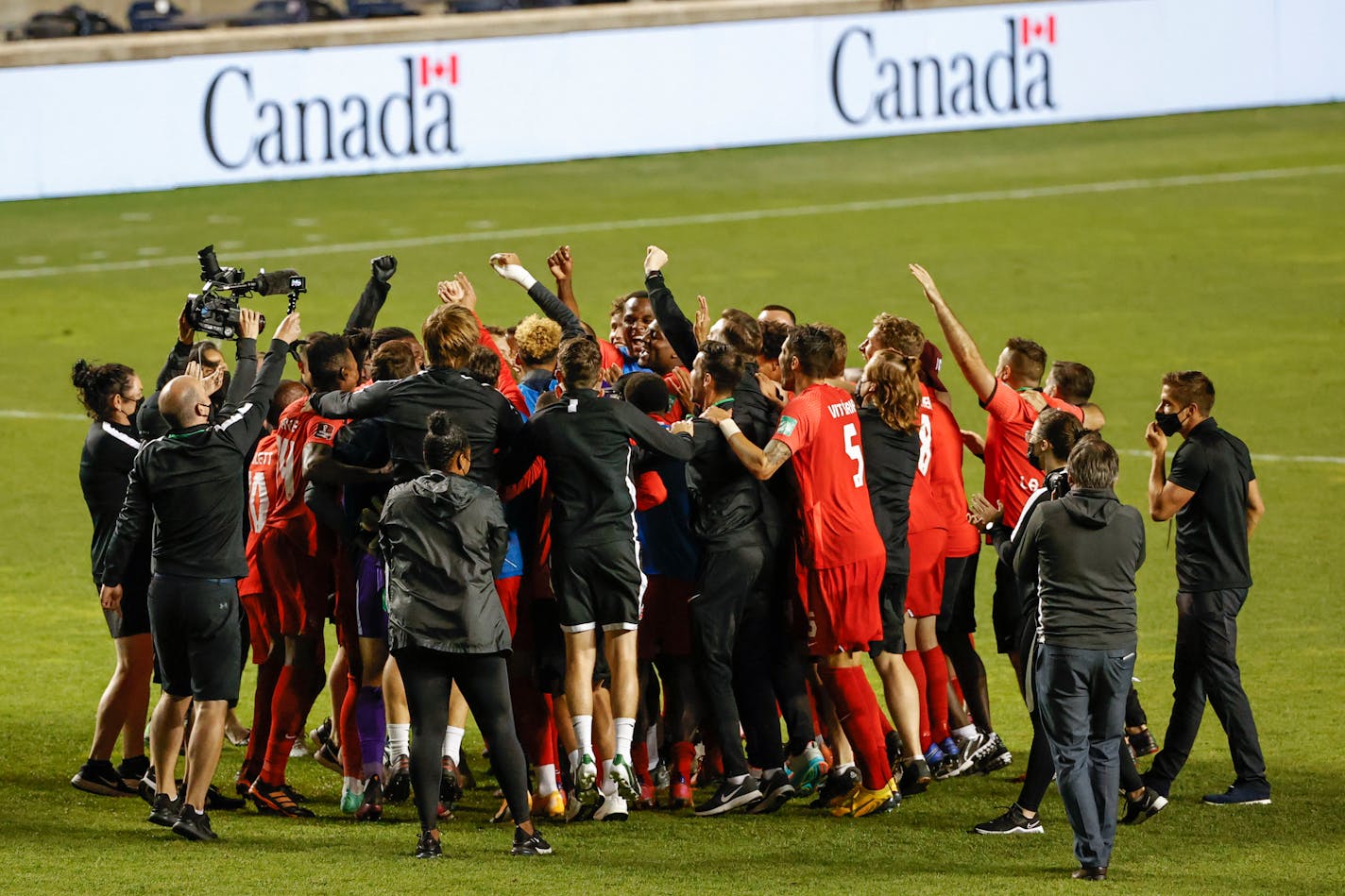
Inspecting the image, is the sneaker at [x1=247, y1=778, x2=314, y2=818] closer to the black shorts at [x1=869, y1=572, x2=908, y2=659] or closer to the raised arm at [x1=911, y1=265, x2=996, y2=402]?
the black shorts at [x1=869, y1=572, x2=908, y2=659]

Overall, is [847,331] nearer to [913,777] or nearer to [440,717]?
[913,777]

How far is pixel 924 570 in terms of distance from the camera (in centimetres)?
924

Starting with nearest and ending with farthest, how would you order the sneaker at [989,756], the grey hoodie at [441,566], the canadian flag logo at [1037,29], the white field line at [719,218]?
the grey hoodie at [441,566]
the sneaker at [989,756]
the white field line at [719,218]
the canadian flag logo at [1037,29]

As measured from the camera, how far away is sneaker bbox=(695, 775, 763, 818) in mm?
8578

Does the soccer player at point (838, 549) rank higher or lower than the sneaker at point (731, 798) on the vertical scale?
higher

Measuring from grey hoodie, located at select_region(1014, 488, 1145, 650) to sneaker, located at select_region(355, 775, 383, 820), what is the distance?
9.26 feet

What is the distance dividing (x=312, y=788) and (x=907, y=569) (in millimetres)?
2774

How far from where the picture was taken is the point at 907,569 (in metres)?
8.94

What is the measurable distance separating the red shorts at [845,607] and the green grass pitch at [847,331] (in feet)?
2.37

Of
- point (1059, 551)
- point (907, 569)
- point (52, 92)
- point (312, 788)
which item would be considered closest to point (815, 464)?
point (907, 569)

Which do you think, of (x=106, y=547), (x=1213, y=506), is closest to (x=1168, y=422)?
(x=1213, y=506)

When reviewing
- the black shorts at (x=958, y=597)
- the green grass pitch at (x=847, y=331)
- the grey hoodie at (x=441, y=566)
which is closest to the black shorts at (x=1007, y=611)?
the black shorts at (x=958, y=597)

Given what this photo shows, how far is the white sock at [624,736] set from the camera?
27.5 feet

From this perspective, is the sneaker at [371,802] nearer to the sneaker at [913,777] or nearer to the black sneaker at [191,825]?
the black sneaker at [191,825]
